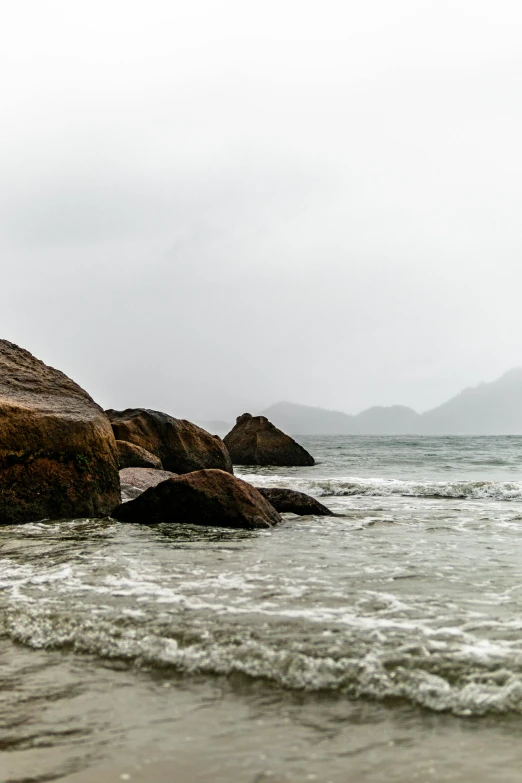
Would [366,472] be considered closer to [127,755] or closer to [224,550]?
[224,550]

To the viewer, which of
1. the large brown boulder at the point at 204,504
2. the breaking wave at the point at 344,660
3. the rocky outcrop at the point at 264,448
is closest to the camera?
the breaking wave at the point at 344,660

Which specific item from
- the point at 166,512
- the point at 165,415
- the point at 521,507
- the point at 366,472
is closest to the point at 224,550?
the point at 166,512

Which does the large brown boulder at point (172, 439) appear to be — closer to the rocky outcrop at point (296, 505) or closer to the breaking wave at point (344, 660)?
the rocky outcrop at point (296, 505)

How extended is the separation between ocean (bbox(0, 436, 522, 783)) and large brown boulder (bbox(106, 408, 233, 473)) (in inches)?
391

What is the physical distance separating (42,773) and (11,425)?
23.2ft

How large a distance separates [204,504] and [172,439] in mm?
8677

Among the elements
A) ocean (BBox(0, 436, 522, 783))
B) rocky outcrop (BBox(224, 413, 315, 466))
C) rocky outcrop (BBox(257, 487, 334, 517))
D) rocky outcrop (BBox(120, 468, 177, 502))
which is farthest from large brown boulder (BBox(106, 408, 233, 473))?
ocean (BBox(0, 436, 522, 783))

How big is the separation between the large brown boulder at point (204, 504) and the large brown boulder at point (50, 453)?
0.77 m

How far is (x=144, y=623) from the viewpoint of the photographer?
4.36 metres

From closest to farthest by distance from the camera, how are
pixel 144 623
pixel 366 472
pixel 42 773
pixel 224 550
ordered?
pixel 42 773
pixel 144 623
pixel 224 550
pixel 366 472

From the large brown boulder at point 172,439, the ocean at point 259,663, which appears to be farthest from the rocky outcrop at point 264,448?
the ocean at point 259,663

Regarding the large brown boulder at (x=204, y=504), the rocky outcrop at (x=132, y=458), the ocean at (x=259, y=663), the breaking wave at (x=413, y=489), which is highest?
the rocky outcrop at (x=132, y=458)

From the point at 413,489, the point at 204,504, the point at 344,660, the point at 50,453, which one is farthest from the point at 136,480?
the point at 344,660

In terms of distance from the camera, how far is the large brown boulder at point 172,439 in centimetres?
1728
